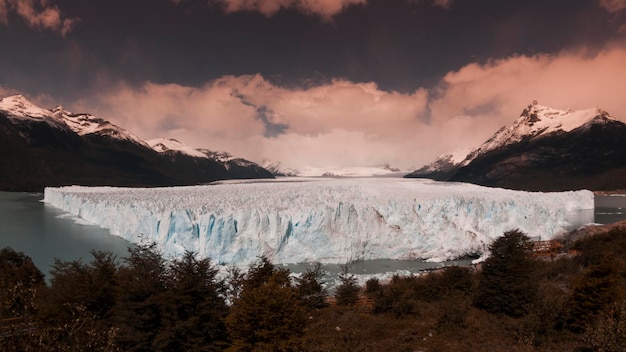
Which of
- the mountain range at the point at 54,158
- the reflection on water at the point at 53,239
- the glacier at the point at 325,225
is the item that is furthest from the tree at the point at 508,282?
the mountain range at the point at 54,158

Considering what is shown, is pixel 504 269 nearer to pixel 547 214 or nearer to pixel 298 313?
pixel 298 313

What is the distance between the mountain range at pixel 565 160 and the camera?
139 metres

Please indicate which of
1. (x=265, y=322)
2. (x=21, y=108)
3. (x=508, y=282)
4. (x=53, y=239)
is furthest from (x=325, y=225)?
(x=21, y=108)

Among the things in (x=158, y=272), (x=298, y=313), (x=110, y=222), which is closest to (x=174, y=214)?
(x=110, y=222)

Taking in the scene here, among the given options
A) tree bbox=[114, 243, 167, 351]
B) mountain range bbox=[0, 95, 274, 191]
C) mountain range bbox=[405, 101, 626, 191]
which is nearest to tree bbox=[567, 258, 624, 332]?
tree bbox=[114, 243, 167, 351]

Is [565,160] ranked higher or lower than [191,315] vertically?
higher

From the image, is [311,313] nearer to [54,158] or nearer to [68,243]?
[68,243]

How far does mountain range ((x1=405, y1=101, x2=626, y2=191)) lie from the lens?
139 meters

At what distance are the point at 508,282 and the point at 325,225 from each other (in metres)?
18.6

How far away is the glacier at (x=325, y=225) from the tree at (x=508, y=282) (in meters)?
17.1

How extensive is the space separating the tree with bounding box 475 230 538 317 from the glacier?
671 inches

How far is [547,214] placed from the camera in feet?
135

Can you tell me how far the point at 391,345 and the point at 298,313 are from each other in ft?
11.5

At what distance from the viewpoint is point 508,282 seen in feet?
49.8
